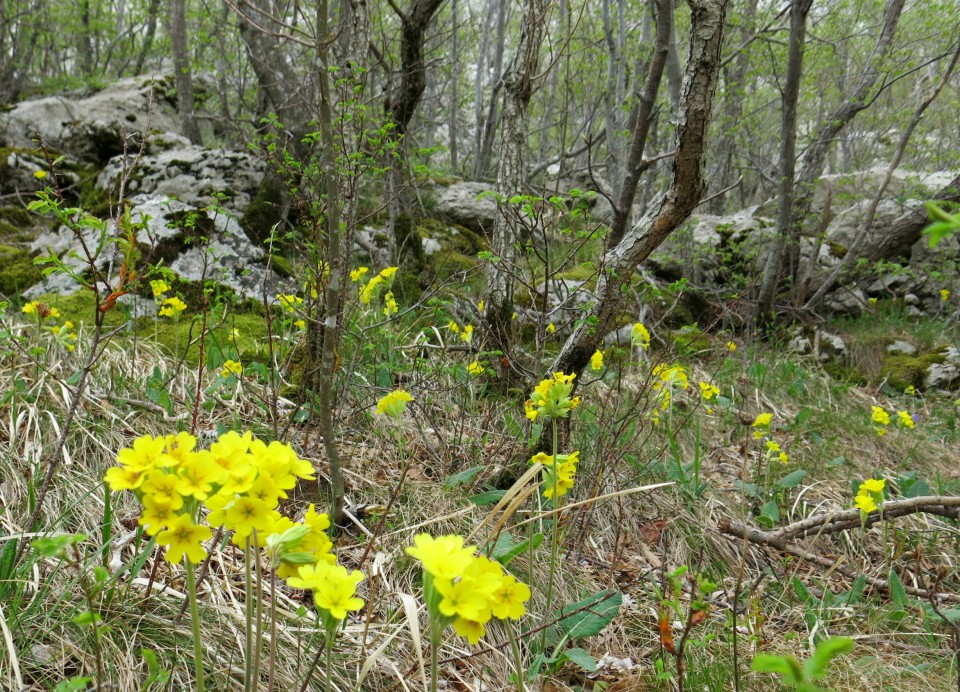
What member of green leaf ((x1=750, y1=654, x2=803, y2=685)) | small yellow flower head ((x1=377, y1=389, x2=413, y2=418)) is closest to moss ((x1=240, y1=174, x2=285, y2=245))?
A: small yellow flower head ((x1=377, y1=389, x2=413, y2=418))

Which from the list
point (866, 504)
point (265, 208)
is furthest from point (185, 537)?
point (265, 208)

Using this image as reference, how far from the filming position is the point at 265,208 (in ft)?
15.0

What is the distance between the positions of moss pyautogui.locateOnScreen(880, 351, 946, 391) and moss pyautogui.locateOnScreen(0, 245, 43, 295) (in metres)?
6.76

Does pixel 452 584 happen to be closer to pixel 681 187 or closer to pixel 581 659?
pixel 581 659

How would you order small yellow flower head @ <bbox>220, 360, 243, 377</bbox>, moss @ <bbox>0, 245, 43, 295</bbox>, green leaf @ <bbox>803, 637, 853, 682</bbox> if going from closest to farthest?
green leaf @ <bbox>803, 637, 853, 682</bbox> < small yellow flower head @ <bbox>220, 360, 243, 377</bbox> < moss @ <bbox>0, 245, 43, 295</bbox>

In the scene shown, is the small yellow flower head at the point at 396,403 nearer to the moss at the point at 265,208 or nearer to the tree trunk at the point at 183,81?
the moss at the point at 265,208

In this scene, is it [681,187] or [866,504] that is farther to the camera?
[681,187]

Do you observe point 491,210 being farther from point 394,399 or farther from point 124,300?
point 394,399

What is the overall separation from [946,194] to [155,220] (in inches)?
274

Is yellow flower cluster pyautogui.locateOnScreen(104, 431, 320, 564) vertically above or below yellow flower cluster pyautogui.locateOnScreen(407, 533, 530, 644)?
above

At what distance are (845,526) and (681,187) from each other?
1.44m

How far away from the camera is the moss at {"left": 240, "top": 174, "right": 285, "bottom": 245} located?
446cm

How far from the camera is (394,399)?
6.87ft

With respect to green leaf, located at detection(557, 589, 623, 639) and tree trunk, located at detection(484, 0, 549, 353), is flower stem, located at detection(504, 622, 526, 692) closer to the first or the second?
green leaf, located at detection(557, 589, 623, 639)
